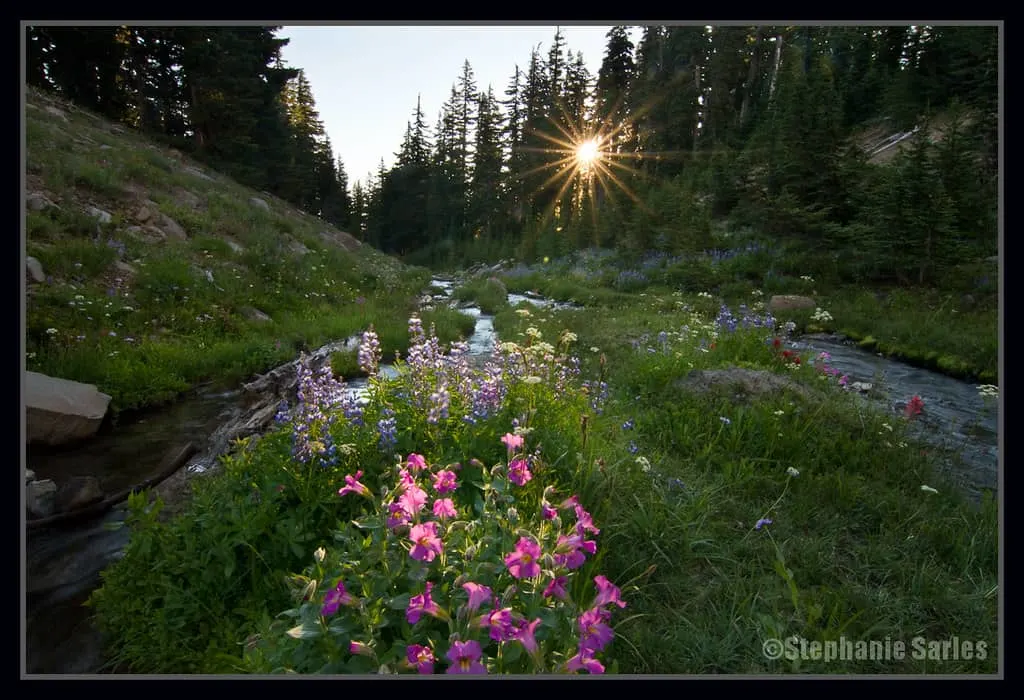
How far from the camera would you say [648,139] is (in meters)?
29.6

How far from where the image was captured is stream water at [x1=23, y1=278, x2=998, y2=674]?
98.2 inches

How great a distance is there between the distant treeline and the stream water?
70.2 inches

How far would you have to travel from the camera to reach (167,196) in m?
11.5

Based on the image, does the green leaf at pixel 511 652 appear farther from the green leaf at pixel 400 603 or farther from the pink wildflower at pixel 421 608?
the green leaf at pixel 400 603

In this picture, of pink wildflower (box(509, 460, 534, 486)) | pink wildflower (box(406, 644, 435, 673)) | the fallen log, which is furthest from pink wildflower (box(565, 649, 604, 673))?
the fallen log

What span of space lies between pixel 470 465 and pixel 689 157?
2888 cm

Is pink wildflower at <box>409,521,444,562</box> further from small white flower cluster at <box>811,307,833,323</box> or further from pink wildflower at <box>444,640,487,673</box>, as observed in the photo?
small white flower cluster at <box>811,307,833,323</box>

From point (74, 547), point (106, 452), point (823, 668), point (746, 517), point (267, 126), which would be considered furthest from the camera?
point (267, 126)

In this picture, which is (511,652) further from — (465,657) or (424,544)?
(424,544)

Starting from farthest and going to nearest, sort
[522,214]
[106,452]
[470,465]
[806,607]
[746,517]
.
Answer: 1. [522,214]
2. [106,452]
3. [746,517]
4. [470,465]
5. [806,607]

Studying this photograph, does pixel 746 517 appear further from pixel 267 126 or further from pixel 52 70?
pixel 267 126

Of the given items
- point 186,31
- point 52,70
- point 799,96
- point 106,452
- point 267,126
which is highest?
point 799,96

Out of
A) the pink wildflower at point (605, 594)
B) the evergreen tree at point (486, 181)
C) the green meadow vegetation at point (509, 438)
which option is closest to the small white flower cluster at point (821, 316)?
the green meadow vegetation at point (509, 438)

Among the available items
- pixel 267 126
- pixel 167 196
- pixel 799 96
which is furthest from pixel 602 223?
pixel 167 196
